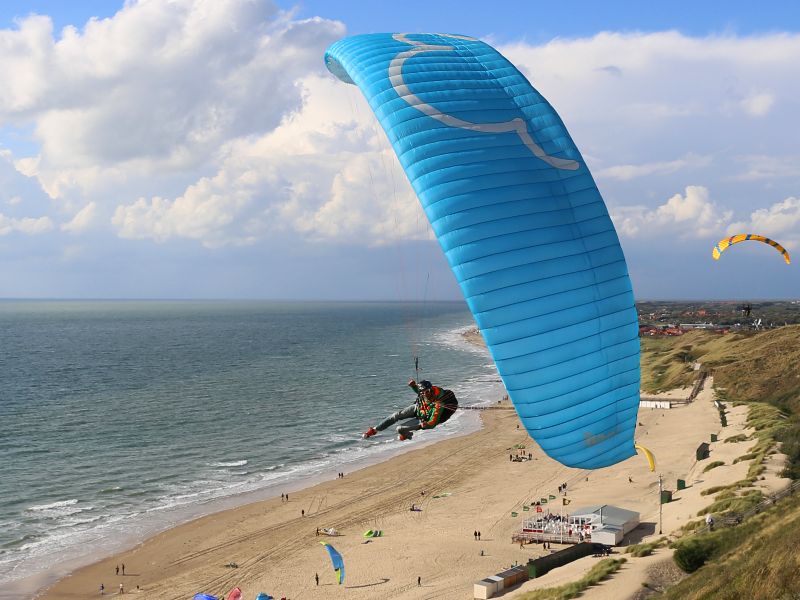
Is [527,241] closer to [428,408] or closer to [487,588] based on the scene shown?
[428,408]

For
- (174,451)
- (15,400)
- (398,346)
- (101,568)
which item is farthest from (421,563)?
(398,346)

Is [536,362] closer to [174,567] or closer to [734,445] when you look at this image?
[174,567]

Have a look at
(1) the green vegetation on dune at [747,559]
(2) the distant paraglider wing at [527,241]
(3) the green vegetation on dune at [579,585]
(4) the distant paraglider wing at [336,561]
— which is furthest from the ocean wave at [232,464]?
(2) the distant paraglider wing at [527,241]

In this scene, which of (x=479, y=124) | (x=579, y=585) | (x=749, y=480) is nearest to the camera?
(x=479, y=124)

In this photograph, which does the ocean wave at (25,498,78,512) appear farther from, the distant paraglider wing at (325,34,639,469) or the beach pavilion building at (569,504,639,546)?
the distant paraglider wing at (325,34,639,469)

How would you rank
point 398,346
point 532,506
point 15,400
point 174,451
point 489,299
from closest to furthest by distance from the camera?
point 489,299, point 532,506, point 174,451, point 15,400, point 398,346

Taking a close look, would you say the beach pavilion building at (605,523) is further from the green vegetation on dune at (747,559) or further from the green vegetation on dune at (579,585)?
the green vegetation on dune at (579,585)

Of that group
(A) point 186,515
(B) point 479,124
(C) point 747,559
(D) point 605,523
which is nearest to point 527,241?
(B) point 479,124
